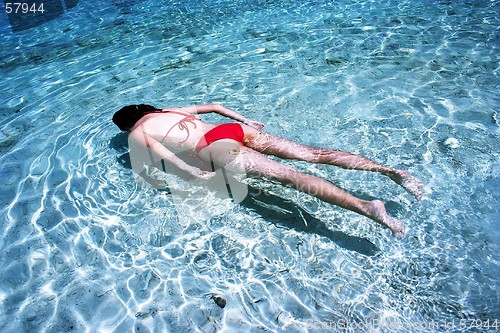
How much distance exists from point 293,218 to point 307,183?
46 centimetres

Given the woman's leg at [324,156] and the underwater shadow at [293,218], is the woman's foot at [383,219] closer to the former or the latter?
the underwater shadow at [293,218]

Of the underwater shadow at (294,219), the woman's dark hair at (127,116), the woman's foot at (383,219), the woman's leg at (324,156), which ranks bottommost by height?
the underwater shadow at (294,219)

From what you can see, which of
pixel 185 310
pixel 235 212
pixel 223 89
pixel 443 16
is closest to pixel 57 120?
pixel 223 89

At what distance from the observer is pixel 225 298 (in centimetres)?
287

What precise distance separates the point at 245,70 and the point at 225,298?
446 centimetres

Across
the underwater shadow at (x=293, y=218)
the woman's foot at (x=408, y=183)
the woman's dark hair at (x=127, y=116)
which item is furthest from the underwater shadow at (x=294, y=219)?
the woman's dark hair at (x=127, y=116)

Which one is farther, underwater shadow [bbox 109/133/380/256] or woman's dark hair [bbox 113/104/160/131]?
woman's dark hair [bbox 113/104/160/131]

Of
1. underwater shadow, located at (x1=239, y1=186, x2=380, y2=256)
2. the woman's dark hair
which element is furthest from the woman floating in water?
underwater shadow, located at (x1=239, y1=186, x2=380, y2=256)

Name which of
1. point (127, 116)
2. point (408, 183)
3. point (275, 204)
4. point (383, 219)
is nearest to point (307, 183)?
point (275, 204)

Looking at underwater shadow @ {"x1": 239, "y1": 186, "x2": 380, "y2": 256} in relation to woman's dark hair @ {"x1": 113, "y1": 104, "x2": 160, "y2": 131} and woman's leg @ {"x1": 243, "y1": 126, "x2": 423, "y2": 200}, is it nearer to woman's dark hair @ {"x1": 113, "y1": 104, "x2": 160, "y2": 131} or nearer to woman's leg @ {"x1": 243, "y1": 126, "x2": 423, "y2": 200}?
woman's leg @ {"x1": 243, "y1": 126, "x2": 423, "y2": 200}

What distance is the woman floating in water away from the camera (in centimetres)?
321

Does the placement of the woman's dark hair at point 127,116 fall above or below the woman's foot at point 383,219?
above

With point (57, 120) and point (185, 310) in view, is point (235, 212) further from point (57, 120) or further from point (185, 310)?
point (57, 120)

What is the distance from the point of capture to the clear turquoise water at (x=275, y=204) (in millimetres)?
2777
